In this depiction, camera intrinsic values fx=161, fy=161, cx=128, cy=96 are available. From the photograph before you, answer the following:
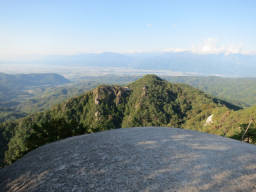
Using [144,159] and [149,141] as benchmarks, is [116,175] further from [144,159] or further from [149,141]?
[149,141]

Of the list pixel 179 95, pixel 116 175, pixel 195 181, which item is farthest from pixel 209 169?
pixel 179 95

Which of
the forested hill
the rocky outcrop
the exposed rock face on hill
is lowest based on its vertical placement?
the forested hill

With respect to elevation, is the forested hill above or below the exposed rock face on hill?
below

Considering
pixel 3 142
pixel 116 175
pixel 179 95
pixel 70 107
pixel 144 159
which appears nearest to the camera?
pixel 116 175

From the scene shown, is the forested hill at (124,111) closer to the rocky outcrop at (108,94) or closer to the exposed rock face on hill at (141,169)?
the rocky outcrop at (108,94)

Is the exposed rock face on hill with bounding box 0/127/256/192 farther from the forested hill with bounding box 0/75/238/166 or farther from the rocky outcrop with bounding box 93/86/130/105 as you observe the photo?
the rocky outcrop with bounding box 93/86/130/105

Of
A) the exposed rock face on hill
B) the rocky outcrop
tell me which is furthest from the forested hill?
the exposed rock face on hill

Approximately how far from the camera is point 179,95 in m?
166

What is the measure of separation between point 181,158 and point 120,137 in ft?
18.4

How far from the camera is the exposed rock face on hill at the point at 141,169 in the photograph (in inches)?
278

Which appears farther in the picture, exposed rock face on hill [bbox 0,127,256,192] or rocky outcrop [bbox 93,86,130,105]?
rocky outcrop [bbox 93,86,130,105]

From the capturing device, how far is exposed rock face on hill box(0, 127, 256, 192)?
706 cm

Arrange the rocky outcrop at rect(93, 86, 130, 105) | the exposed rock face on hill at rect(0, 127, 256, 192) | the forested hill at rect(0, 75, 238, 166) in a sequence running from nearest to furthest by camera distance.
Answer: the exposed rock face on hill at rect(0, 127, 256, 192) < the forested hill at rect(0, 75, 238, 166) < the rocky outcrop at rect(93, 86, 130, 105)

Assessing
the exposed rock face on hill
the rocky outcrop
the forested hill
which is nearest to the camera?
the exposed rock face on hill
